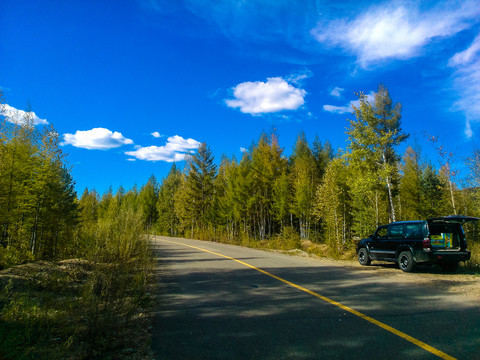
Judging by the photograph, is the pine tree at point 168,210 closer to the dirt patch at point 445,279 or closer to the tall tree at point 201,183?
the tall tree at point 201,183

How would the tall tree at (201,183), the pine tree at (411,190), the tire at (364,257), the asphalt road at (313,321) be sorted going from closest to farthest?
the asphalt road at (313,321), the tire at (364,257), the pine tree at (411,190), the tall tree at (201,183)

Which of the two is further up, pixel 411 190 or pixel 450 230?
pixel 411 190

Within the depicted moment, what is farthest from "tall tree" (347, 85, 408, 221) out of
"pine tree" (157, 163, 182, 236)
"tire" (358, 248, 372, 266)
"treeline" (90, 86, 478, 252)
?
"pine tree" (157, 163, 182, 236)

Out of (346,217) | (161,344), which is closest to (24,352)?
(161,344)

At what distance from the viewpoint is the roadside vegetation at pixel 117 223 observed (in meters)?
4.14

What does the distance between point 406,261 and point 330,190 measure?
16147 millimetres

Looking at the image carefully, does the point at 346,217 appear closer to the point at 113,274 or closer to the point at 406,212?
the point at 406,212

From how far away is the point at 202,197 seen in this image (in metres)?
42.5

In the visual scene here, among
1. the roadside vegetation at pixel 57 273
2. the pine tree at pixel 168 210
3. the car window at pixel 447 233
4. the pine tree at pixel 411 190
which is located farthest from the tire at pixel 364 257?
the pine tree at pixel 168 210

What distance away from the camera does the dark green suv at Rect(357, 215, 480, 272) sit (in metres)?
9.40

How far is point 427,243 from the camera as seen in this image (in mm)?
9367

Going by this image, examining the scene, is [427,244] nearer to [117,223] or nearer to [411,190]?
[117,223]

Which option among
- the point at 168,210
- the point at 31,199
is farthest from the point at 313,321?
the point at 168,210

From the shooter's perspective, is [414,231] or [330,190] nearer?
[414,231]
